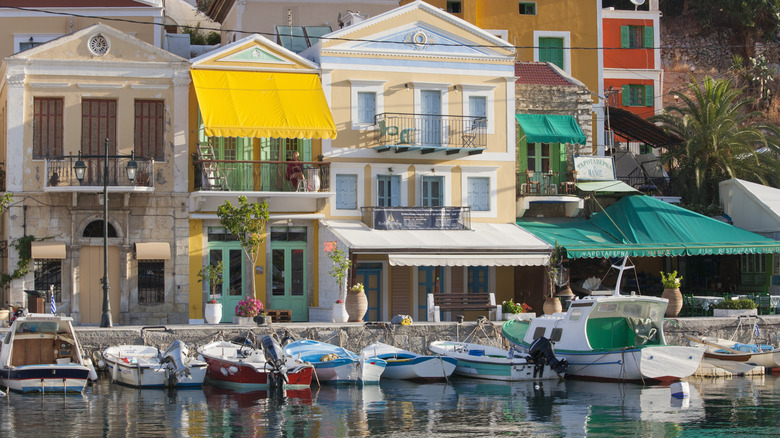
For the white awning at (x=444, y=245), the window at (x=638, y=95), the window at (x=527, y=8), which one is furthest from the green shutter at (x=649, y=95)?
the white awning at (x=444, y=245)

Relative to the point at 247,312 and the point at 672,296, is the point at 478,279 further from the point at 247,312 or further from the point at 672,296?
the point at 247,312

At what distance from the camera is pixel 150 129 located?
32.7 metres

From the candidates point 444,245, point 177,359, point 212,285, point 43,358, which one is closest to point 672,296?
point 444,245

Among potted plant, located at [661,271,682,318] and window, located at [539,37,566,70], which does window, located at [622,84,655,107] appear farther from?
potted plant, located at [661,271,682,318]

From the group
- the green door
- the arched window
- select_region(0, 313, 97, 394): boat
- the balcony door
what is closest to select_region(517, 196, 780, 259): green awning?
the balcony door

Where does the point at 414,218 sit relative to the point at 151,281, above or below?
above

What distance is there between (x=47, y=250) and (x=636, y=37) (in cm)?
3032

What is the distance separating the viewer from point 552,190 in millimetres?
37188

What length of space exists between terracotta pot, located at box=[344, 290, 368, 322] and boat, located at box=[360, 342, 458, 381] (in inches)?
101

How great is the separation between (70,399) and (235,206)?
33.7 ft

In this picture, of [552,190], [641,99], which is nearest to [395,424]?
[552,190]

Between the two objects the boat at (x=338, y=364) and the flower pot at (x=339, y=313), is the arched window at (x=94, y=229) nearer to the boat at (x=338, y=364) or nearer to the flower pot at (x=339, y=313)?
the flower pot at (x=339, y=313)

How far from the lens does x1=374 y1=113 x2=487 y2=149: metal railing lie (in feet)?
113

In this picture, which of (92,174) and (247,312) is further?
(92,174)
